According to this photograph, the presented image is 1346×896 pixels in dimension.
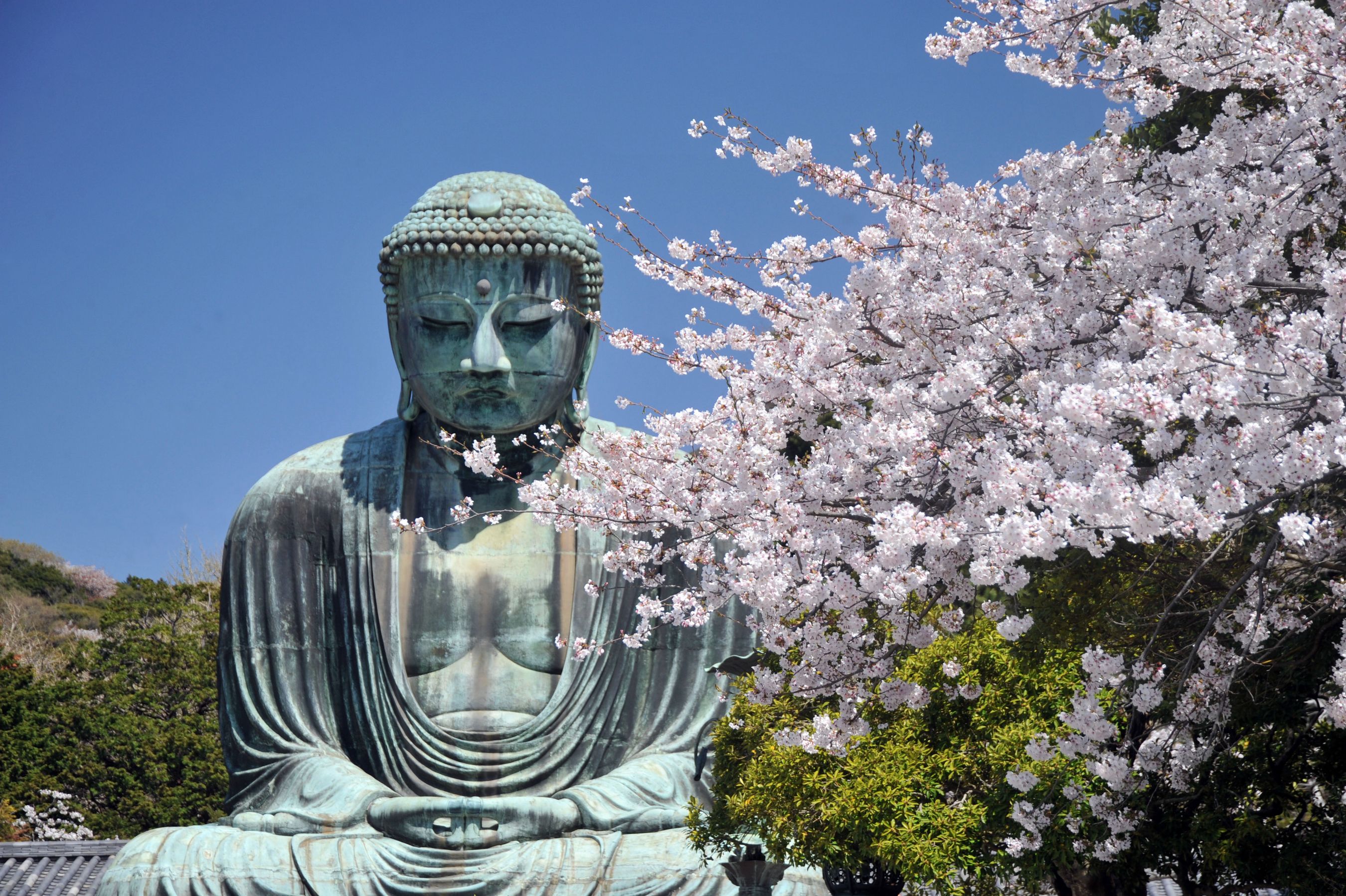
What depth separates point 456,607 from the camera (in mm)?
9344

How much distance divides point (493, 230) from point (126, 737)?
15.3 metres

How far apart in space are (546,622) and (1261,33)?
513 centimetres

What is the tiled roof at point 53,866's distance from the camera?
1697 cm

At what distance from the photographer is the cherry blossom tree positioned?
4941 millimetres

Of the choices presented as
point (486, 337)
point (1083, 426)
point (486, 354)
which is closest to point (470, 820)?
point (486, 354)

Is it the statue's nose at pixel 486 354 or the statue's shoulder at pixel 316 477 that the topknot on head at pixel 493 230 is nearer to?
the statue's nose at pixel 486 354

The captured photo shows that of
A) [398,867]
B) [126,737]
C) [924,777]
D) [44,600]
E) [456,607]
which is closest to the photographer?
[924,777]

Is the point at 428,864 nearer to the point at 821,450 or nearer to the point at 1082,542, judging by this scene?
the point at 821,450

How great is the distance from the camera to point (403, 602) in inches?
368

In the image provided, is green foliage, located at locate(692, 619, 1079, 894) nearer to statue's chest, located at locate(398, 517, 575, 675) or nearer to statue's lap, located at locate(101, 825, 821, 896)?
statue's lap, located at locate(101, 825, 821, 896)

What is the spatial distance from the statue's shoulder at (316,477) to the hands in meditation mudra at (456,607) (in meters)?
0.01

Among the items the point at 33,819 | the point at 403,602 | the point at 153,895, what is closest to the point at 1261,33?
the point at 403,602

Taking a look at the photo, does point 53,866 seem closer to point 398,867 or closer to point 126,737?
point 126,737

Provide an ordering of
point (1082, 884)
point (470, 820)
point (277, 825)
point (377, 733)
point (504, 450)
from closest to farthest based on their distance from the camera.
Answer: point (1082, 884) < point (470, 820) < point (277, 825) < point (377, 733) < point (504, 450)
